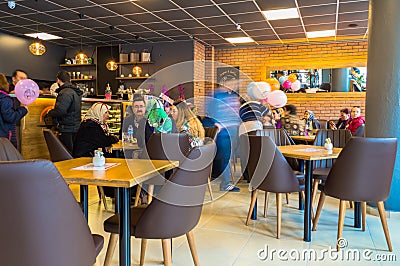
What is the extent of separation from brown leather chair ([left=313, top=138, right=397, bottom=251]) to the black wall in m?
7.73

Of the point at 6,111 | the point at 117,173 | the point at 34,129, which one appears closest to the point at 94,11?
the point at 34,129

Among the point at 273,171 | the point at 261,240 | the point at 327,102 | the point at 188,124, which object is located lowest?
the point at 261,240

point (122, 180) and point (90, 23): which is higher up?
point (90, 23)

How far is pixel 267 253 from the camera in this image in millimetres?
2734

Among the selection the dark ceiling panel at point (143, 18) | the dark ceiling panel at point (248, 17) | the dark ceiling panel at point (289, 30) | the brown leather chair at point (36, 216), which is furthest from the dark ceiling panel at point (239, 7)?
the brown leather chair at point (36, 216)

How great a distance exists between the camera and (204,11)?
6.05m

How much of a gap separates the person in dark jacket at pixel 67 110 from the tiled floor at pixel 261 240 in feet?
4.47

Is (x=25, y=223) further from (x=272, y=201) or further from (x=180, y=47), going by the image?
(x=180, y=47)

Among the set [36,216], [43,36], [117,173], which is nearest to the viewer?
[36,216]

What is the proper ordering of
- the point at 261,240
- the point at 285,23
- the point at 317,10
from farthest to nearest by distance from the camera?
1. the point at 285,23
2. the point at 317,10
3. the point at 261,240

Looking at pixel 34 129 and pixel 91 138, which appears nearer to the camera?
pixel 91 138

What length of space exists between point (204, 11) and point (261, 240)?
14.1 feet

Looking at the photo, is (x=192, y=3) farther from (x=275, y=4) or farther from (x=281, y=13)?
(x=281, y=13)

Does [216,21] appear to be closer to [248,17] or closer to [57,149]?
[248,17]
